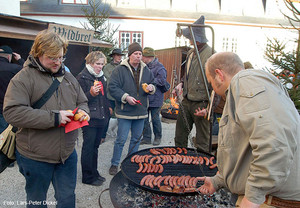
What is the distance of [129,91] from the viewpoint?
4273mm

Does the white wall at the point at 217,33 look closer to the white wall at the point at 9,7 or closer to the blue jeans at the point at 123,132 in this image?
the white wall at the point at 9,7

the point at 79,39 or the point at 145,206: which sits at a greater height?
the point at 79,39

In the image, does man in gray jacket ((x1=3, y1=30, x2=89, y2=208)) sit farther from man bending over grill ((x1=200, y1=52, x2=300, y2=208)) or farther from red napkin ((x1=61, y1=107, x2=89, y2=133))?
man bending over grill ((x1=200, y1=52, x2=300, y2=208))

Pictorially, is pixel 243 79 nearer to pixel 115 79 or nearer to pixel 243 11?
pixel 115 79

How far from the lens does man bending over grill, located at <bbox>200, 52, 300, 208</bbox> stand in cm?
131

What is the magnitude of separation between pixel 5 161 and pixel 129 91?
2.30m

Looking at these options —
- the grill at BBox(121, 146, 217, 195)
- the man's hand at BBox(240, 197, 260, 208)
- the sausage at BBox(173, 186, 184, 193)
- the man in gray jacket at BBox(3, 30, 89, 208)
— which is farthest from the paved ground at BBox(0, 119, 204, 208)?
the man's hand at BBox(240, 197, 260, 208)

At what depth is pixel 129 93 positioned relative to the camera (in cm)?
428

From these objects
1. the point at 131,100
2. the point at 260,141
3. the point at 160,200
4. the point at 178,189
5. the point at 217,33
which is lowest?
the point at 160,200

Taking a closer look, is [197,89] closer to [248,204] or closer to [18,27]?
[248,204]

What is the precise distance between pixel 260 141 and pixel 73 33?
20.0ft

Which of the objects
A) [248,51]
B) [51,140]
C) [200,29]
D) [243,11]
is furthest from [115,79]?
[243,11]

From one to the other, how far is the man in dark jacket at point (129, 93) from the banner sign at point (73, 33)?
8.78 ft

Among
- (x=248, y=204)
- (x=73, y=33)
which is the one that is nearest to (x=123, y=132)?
(x=248, y=204)
